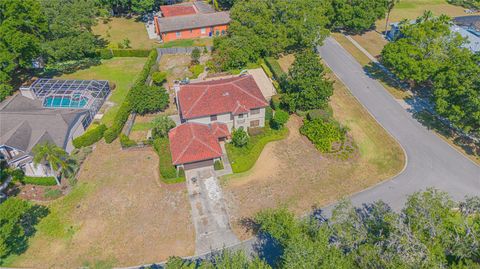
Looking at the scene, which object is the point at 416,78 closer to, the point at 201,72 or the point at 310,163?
the point at 310,163

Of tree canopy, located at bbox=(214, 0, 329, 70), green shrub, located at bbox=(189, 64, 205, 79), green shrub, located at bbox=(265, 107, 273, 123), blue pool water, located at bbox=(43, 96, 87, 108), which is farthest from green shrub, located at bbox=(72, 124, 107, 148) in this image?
tree canopy, located at bbox=(214, 0, 329, 70)

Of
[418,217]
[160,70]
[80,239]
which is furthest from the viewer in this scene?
[160,70]

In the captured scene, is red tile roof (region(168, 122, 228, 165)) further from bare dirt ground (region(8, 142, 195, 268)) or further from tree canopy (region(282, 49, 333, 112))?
tree canopy (region(282, 49, 333, 112))

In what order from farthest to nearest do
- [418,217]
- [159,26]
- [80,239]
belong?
[159,26], [80,239], [418,217]

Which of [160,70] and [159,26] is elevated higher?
[159,26]

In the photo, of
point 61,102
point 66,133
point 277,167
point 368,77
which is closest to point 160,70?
point 61,102

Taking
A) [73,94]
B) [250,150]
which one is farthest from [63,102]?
[250,150]

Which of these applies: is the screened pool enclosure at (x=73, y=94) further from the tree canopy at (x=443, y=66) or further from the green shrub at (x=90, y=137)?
the tree canopy at (x=443, y=66)
